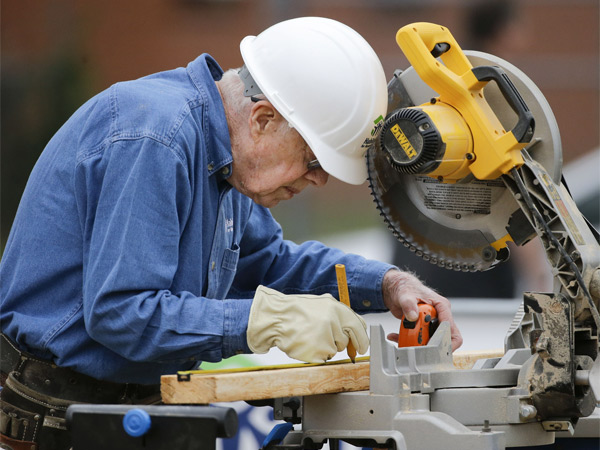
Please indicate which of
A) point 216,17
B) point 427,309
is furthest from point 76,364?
point 216,17

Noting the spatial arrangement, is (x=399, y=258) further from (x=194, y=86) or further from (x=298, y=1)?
(x=194, y=86)

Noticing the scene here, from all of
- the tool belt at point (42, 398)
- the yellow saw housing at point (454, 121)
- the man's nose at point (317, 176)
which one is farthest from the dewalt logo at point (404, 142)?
the tool belt at point (42, 398)

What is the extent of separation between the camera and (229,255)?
2.94 meters

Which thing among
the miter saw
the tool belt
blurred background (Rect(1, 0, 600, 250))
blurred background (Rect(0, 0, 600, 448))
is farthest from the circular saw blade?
blurred background (Rect(1, 0, 600, 250))

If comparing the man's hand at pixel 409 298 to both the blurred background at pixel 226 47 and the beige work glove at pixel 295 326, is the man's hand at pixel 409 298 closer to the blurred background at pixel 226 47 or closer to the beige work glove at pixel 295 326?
the beige work glove at pixel 295 326

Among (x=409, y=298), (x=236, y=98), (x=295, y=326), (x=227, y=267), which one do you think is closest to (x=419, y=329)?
(x=409, y=298)

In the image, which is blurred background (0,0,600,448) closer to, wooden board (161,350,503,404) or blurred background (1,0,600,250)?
blurred background (1,0,600,250)

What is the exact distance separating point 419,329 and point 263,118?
2.50 ft

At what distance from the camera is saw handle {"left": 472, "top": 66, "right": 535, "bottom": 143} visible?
2.51m

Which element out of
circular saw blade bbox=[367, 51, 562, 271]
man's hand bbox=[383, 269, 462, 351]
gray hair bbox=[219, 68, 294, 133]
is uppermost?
gray hair bbox=[219, 68, 294, 133]

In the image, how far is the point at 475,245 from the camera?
278cm

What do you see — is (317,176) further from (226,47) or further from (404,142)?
(226,47)

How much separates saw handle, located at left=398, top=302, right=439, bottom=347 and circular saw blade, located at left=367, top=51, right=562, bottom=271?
176 millimetres

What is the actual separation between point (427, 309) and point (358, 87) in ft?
2.27
